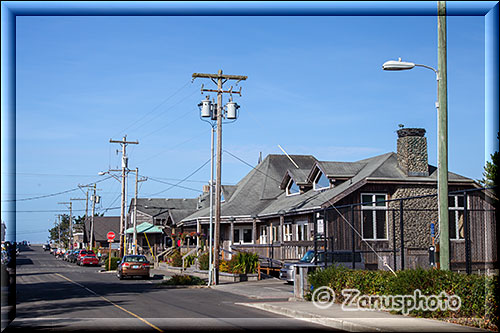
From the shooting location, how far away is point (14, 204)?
12086 millimetres

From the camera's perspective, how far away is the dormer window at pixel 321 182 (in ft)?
125

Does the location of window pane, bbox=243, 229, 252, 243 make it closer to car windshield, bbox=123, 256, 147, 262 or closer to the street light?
car windshield, bbox=123, 256, 147, 262

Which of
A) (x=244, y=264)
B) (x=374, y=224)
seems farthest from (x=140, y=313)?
(x=374, y=224)

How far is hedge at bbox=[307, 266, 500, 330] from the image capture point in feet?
44.1

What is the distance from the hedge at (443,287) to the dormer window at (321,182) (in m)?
19.3

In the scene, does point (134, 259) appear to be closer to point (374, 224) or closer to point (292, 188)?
point (292, 188)

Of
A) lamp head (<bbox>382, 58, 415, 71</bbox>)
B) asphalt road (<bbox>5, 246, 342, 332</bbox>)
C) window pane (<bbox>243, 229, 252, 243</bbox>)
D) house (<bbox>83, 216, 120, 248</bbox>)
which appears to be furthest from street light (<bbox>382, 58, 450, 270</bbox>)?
house (<bbox>83, 216, 120, 248</bbox>)

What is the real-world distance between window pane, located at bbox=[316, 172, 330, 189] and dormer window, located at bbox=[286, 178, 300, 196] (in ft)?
9.59

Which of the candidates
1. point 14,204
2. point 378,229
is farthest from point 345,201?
point 14,204

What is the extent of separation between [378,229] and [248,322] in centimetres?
1973

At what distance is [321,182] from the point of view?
3894 cm

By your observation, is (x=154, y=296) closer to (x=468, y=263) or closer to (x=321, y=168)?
(x=468, y=263)

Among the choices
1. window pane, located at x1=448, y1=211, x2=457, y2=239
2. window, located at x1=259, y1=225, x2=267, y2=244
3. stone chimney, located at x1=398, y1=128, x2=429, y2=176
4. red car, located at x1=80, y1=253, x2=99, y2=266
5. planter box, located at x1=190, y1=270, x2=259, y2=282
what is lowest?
red car, located at x1=80, y1=253, x2=99, y2=266

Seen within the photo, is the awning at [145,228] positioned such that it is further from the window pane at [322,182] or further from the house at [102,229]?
the house at [102,229]
